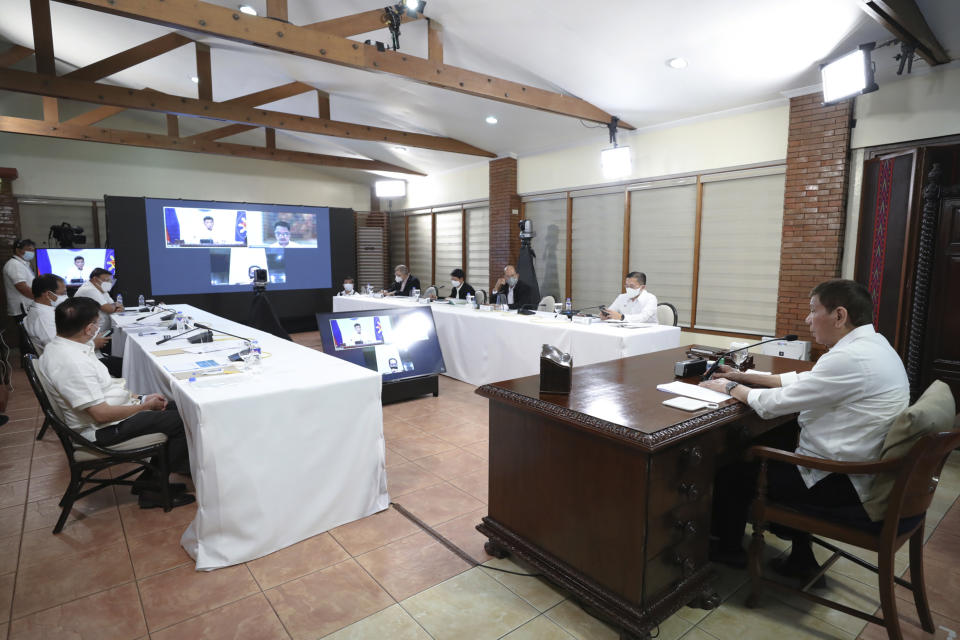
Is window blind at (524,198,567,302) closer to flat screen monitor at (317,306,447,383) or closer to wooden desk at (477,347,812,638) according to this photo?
flat screen monitor at (317,306,447,383)

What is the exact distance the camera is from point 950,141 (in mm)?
3922

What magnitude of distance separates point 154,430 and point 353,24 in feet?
11.4

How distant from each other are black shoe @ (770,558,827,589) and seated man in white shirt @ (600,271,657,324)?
2.80m

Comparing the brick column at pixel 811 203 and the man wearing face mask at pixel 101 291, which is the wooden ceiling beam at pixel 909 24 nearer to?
the brick column at pixel 811 203

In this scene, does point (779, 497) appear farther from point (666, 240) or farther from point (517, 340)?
point (666, 240)

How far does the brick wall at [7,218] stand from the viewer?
287 inches

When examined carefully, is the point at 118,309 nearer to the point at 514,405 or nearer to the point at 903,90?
the point at 514,405

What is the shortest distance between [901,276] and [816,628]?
3112 millimetres

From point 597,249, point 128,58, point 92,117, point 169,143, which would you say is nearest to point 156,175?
point 169,143

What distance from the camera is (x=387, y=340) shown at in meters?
4.68

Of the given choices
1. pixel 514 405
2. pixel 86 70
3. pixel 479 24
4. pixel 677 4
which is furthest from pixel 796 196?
pixel 86 70

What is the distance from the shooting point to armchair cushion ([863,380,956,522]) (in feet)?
5.22

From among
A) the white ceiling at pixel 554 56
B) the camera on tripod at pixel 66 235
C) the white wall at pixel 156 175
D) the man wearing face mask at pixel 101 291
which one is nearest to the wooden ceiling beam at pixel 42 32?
the white ceiling at pixel 554 56

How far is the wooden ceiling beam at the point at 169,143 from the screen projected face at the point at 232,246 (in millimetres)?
830
